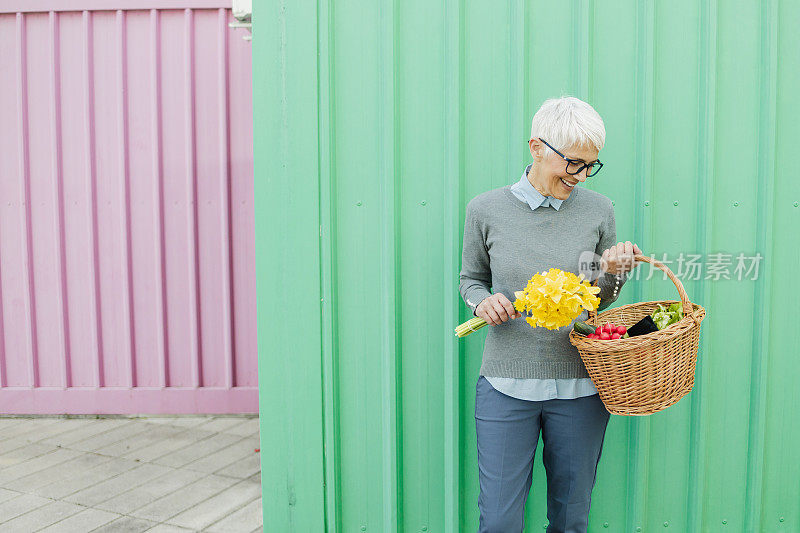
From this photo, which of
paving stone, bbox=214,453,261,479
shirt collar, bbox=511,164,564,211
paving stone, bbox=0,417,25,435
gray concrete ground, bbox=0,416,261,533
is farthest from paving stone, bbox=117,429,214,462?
shirt collar, bbox=511,164,564,211

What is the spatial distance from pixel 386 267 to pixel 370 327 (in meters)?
0.27

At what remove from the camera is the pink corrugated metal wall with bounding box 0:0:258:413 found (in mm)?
4953

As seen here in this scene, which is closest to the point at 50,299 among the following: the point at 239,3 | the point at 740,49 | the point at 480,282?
the point at 239,3

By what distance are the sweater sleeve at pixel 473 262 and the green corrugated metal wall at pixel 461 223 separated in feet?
1.32

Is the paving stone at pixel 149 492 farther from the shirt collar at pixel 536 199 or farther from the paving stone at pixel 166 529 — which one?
the shirt collar at pixel 536 199

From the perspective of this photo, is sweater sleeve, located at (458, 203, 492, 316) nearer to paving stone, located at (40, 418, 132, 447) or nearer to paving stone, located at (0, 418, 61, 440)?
paving stone, located at (40, 418, 132, 447)

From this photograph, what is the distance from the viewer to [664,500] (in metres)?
2.77

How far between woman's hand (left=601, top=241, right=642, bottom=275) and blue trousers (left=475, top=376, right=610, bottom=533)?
0.44 metres

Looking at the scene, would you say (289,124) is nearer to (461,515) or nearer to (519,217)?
(519,217)

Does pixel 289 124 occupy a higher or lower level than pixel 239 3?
lower

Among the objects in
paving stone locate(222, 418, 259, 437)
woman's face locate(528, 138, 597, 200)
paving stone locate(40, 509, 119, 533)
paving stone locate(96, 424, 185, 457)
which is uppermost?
woman's face locate(528, 138, 597, 200)

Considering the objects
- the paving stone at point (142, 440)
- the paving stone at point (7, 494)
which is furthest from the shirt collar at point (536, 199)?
the paving stone at point (142, 440)

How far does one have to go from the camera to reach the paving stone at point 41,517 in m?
3.34

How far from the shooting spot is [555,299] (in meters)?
1.83
